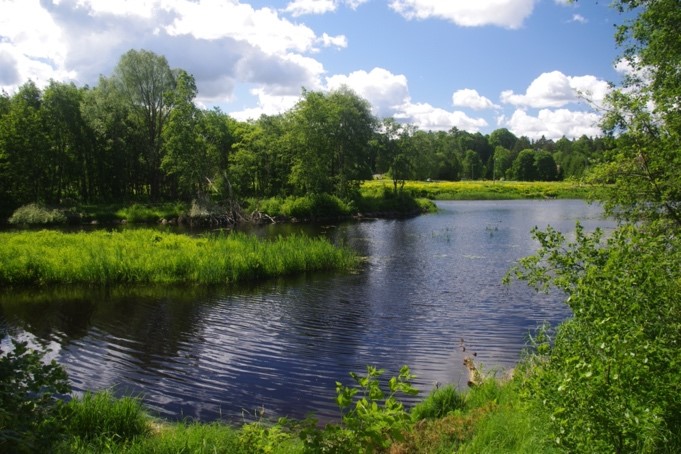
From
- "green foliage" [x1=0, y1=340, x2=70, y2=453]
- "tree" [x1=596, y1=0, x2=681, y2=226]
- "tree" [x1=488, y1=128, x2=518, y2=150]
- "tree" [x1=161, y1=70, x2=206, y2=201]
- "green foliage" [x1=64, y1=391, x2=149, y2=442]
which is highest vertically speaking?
"tree" [x1=488, y1=128, x2=518, y2=150]

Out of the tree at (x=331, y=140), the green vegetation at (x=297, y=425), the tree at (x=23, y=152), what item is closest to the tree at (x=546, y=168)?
the tree at (x=331, y=140)

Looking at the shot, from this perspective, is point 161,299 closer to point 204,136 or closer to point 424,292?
point 424,292

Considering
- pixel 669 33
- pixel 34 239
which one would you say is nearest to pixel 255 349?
pixel 669 33

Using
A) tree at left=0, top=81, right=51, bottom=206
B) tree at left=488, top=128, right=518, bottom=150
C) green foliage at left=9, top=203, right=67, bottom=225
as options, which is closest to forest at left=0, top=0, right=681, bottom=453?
green foliage at left=9, top=203, right=67, bottom=225

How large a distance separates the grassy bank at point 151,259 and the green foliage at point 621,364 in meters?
18.1

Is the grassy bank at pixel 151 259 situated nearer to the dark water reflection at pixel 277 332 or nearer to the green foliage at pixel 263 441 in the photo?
the dark water reflection at pixel 277 332

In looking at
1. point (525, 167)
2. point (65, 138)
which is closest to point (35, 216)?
point (65, 138)

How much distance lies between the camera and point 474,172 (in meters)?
148

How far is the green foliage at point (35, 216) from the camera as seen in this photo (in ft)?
141

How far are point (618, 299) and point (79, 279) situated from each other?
2140 cm

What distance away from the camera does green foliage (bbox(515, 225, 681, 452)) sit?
4609 mm

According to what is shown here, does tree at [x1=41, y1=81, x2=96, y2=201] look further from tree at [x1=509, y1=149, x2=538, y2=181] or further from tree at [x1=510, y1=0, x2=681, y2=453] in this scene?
tree at [x1=509, y1=149, x2=538, y2=181]

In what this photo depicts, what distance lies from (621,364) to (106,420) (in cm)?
766

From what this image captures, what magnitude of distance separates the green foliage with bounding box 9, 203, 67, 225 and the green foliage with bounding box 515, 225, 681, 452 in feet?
156
